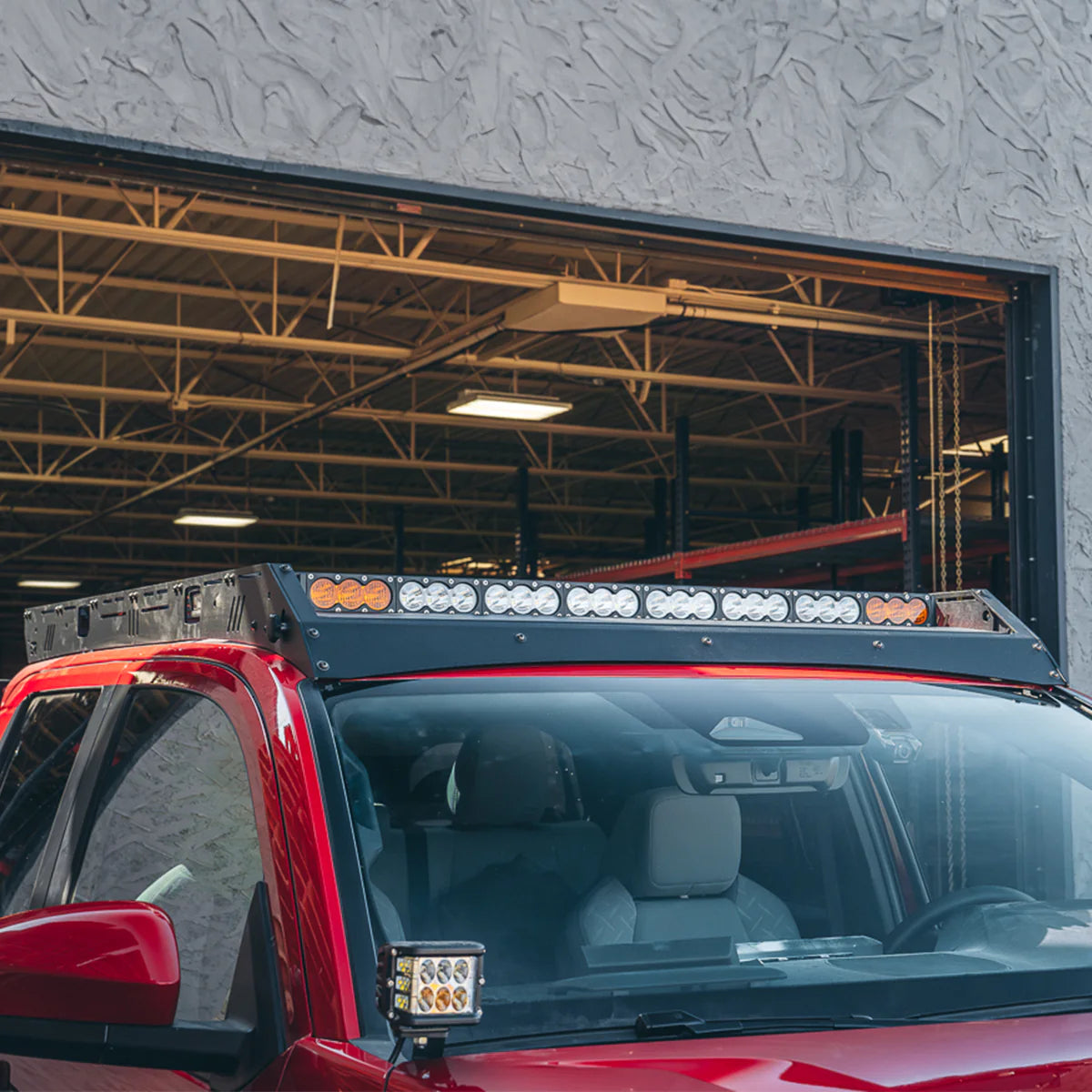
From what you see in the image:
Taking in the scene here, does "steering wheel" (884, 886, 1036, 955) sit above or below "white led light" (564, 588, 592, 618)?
below

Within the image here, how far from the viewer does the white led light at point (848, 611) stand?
347 centimetres

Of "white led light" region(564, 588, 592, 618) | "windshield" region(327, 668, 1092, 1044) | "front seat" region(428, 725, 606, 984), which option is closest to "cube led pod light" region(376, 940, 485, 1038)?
"windshield" region(327, 668, 1092, 1044)

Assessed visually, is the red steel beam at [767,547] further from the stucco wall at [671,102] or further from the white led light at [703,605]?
the white led light at [703,605]

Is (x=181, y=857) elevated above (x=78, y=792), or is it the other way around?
(x=78, y=792)

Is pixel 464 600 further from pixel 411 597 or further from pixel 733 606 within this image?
pixel 733 606

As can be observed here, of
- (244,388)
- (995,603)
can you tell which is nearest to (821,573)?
(244,388)

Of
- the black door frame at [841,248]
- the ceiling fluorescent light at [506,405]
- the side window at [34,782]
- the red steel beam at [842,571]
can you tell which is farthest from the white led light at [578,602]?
the red steel beam at [842,571]

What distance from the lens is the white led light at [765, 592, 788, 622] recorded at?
11.0 feet

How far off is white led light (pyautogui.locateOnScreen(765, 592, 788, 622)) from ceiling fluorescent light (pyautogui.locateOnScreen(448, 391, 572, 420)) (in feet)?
56.1

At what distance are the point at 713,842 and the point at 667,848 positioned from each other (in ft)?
0.38

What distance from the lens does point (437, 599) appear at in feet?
9.99

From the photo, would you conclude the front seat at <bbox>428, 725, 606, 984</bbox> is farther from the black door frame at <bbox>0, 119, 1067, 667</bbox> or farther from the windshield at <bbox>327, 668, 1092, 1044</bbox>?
the black door frame at <bbox>0, 119, 1067, 667</bbox>

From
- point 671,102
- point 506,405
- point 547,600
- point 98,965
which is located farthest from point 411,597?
A: point 506,405

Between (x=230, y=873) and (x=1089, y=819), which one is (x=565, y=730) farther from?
(x=1089, y=819)
